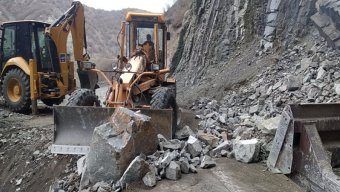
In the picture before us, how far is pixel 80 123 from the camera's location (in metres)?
6.38

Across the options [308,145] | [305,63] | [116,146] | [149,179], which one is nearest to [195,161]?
[149,179]

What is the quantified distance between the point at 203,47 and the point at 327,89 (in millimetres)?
7449

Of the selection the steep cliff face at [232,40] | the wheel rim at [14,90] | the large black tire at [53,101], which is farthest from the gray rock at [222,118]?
the wheel rim at [14,90]

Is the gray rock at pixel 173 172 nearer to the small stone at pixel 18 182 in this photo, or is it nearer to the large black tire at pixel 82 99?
the large black tire at pixel 82 99

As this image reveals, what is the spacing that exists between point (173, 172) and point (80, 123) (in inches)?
87.7

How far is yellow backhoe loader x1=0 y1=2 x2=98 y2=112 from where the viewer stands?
1066 cm

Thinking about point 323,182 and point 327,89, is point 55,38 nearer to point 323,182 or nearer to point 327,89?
point 327,89

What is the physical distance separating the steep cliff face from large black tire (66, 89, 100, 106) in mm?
5113

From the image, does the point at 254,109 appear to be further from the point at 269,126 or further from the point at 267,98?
the point at 269,126

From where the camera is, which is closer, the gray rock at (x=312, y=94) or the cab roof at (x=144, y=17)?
the gray rock at (x=312, y=94)

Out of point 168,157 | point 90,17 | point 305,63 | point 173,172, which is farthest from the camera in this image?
point 90,17

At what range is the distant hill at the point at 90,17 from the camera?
44.5 meters

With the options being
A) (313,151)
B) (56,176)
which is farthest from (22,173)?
(313,151)

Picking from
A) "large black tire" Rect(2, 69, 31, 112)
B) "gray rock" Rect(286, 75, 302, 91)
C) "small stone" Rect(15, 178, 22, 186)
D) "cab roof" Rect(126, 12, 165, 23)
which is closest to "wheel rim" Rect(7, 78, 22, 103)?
"large black tire" Rect(2, 69, 31, 112)
